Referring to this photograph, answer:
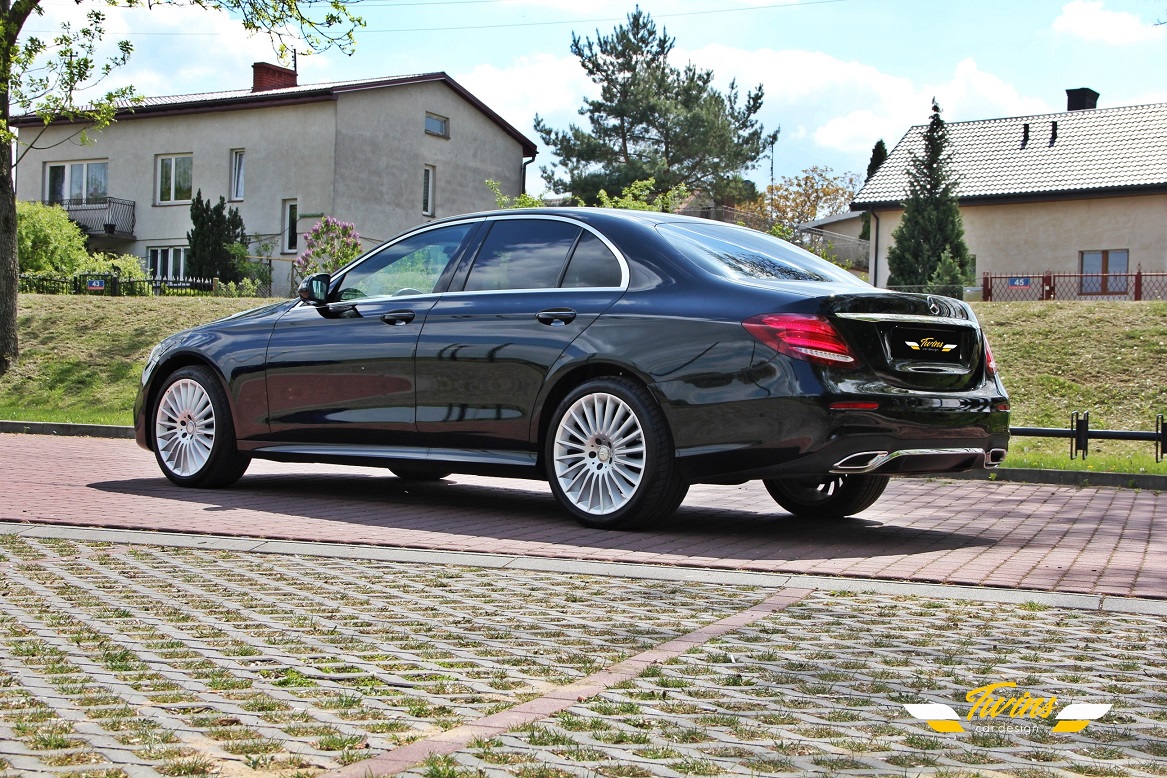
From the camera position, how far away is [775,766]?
3.28m

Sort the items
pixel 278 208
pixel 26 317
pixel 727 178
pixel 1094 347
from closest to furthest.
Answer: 1. pixel 1094 347
2. pixel 26 317
3. pixel 278 208
4. pixel 727 178

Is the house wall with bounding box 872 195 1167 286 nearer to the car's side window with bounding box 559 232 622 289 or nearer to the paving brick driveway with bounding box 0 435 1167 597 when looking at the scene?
the paving brick driveway with bounding box 0 435 1167 597

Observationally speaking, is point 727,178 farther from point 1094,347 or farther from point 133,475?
point 133,475

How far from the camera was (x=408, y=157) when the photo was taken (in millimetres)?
43500

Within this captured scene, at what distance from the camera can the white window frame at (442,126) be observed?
4462 centimetres

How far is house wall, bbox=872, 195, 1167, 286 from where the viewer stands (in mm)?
39250

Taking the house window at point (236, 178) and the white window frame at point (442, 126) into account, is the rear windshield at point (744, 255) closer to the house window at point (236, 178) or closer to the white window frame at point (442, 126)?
the house window at point (236, 178)

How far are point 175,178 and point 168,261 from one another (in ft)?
8.76

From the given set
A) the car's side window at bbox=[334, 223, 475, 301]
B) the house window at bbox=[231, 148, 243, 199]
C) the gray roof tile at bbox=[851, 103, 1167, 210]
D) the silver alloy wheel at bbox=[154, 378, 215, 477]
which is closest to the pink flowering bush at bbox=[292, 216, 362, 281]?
the silver alloy wheel at bbox=[154, 378, 215, 477]

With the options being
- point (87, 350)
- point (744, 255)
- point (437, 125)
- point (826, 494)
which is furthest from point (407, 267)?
point (437, 125)

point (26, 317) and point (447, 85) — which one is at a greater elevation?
point (447, 85)

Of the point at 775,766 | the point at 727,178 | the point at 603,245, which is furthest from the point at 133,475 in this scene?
the point at 727,178

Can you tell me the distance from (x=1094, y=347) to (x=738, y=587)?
626 inches

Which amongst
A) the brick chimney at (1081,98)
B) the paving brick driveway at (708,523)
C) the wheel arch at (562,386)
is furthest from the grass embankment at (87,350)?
the brick chimney at (1081,98)
